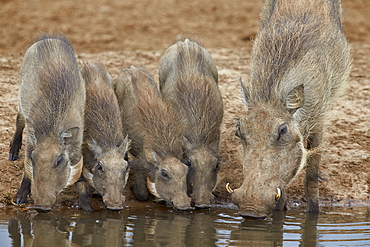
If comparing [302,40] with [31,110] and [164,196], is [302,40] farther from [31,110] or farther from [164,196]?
[31,110]

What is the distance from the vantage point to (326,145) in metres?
7.27

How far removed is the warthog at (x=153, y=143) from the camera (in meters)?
5.96

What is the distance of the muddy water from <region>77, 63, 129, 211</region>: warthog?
0.60ft

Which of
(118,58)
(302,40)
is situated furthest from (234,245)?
(118,58)

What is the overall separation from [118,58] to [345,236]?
529 centimetres

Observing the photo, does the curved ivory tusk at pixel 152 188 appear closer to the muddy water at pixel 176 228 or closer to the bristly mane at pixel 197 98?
the muddy water at pixel 176 228

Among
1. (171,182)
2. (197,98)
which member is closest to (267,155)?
(171,182)

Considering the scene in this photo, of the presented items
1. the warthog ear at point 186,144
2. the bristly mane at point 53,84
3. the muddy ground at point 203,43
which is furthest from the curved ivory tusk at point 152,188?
the bristly mane at point 53,84

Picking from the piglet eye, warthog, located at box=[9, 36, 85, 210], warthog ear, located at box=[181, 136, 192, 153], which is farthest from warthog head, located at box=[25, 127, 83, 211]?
the piglet eye

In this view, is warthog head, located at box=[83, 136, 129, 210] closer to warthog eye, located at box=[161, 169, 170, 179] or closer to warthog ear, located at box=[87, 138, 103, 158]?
warthog ear, located at box=[87, 138, 103, 158]

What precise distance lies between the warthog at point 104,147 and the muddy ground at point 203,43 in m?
0.36

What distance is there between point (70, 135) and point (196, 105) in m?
1.29

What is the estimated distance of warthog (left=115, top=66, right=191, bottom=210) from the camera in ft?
19.5

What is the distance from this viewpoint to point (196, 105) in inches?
258
